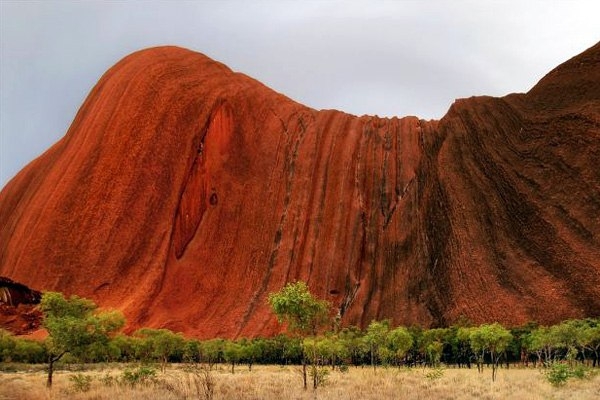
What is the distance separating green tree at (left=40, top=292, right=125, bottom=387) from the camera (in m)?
22.4

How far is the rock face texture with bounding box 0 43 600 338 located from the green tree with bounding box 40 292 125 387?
28.7 metres

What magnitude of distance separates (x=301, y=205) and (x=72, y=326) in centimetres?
4281

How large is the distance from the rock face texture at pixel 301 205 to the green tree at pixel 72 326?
Answer: 28.7 metres

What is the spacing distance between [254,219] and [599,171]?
32719mm

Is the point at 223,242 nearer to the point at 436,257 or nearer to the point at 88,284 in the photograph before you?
the point at 88,284

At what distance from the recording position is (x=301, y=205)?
6412cm

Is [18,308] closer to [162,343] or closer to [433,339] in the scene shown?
[162,343]

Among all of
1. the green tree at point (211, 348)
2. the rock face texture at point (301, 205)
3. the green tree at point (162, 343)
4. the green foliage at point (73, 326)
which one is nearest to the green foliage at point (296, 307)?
the green foliage at point (73, 326)

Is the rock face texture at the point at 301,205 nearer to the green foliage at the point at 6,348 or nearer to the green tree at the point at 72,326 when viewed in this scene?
the green foliage at the point at 6,348

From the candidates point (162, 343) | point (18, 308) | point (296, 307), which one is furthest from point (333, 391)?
point (18, 308)

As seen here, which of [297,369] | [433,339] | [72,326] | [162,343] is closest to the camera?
[72,326]

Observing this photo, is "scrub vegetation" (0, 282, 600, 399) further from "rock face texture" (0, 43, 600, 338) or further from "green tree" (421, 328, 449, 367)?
"rock face texture" (0, 43, 600, 338)

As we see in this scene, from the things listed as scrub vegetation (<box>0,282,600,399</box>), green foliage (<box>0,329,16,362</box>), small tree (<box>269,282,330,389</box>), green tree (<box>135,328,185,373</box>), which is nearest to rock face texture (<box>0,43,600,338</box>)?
green tree (<box>135,328,185,373</box>)

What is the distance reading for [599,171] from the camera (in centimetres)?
Result: 5022
